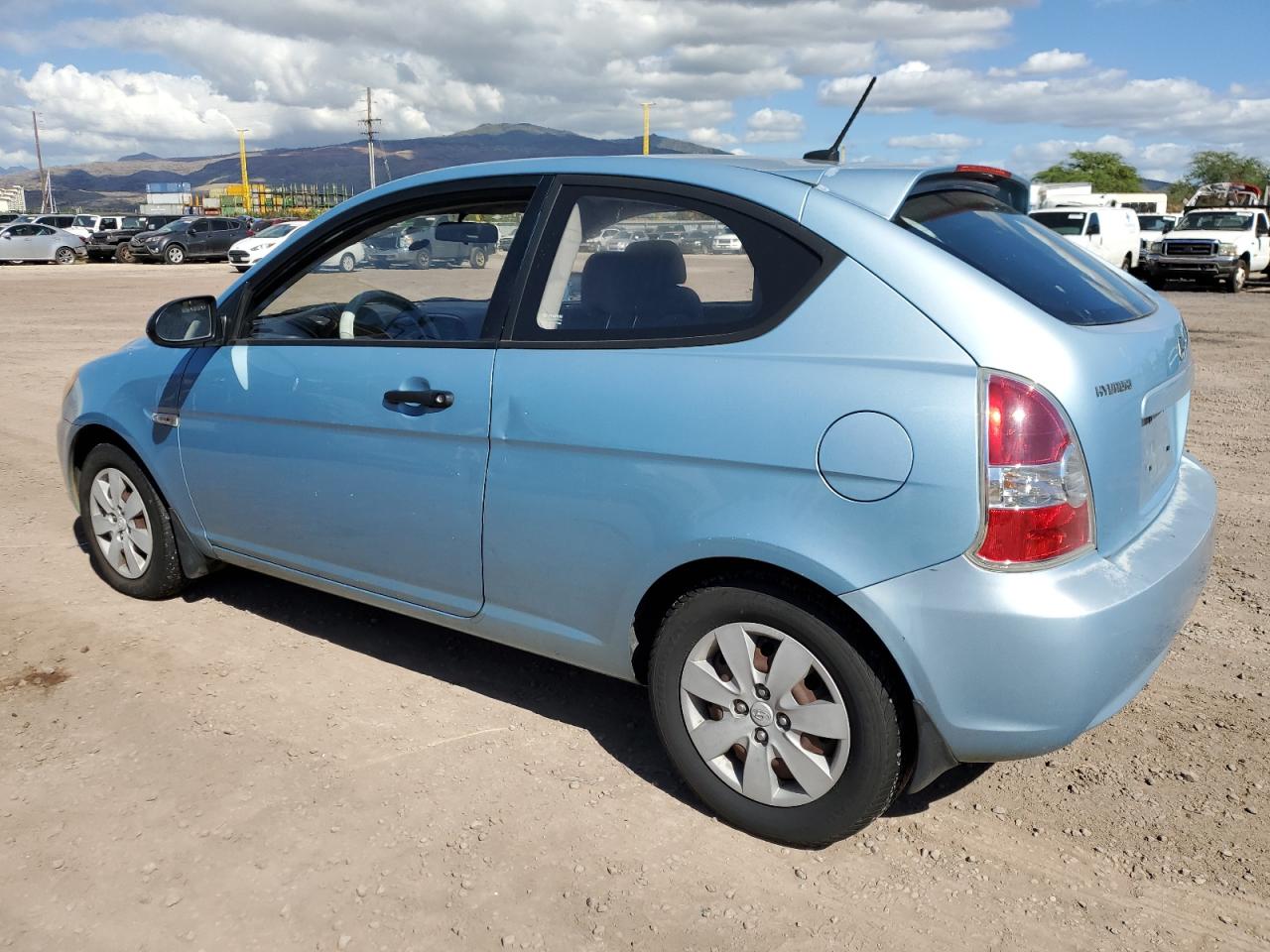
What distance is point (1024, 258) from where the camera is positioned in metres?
2.88

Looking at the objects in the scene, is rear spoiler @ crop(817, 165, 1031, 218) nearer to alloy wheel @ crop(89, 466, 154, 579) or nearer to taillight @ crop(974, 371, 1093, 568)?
taillight @ crop(974, 371, 1093, 568)

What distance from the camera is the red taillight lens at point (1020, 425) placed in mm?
2342

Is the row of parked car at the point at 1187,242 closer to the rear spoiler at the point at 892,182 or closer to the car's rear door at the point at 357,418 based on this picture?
the rear spoiler at the point at 892,182

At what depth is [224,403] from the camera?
3.86 metres

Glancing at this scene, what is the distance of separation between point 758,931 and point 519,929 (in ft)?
1.88

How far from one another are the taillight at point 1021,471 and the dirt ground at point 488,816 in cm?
94

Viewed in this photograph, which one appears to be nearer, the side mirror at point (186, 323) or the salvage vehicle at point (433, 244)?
the salvage vehicle at point (433, 244)

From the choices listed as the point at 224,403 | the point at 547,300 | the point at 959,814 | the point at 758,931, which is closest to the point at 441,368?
the point at 547,300

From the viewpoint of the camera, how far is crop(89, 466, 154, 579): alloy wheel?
14.5 feet

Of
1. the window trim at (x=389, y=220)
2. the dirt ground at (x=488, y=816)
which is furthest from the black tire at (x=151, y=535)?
the window trim at (x=389, y=220)

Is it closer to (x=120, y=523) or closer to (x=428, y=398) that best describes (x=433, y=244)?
(x=428, y=398)

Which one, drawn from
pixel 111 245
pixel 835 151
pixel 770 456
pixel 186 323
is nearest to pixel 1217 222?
pixel 835 151

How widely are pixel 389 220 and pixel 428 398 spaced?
2.65 feet

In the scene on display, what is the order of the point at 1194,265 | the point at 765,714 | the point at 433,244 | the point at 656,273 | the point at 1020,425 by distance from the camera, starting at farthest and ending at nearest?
the point at 1194,265 < the point at 433,244 < the point at 656,273 < the point at 765,714 < the point at 1020,425
